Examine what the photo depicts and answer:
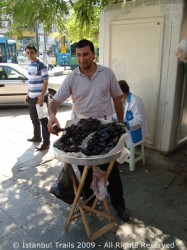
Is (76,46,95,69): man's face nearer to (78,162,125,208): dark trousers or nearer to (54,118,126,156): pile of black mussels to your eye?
(54,118,126,156): pile of black mussels

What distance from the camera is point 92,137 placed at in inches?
98.3

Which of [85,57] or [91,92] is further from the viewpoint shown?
[91,92]

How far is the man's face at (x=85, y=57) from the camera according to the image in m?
2.76

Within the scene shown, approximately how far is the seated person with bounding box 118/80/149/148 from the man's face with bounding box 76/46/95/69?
1332 millimetres

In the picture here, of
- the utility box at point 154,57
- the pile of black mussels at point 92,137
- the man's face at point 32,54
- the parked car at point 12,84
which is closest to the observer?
the pile of black mussels at point 92,137

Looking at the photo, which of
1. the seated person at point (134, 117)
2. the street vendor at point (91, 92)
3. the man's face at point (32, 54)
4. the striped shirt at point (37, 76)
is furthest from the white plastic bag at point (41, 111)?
the street vendor at point (91, 92)

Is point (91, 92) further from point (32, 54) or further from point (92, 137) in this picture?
point (32, 54)

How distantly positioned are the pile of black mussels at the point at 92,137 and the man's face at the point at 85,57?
0.57 metres

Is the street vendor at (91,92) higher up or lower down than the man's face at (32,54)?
lower down

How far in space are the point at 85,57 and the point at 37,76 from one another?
2.57 meters

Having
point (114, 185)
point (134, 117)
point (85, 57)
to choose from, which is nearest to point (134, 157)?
point (134, 117)

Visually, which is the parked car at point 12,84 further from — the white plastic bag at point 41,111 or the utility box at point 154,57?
the utility box at point 154,57

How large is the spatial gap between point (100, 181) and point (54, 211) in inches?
38.7

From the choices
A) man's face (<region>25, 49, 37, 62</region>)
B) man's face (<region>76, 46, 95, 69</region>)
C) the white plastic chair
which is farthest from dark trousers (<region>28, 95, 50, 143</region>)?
man's face (<region>76, 46, 95, 69</region>)
